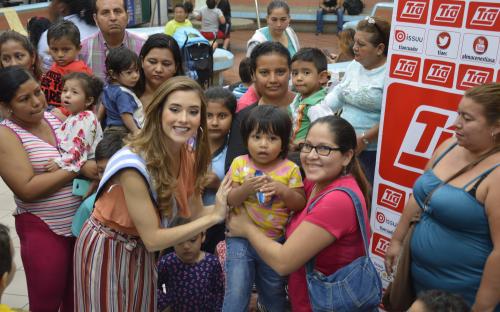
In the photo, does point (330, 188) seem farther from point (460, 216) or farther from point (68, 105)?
point (68, 105)

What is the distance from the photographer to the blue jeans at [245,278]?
272 cm

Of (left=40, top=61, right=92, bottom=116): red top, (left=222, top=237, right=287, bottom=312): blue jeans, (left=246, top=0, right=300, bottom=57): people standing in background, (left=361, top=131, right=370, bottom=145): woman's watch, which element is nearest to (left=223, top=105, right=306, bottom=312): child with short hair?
(left=222, top=237, right=287, bottom=312): blue jeans

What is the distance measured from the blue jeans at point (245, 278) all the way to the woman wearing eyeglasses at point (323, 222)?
23cm

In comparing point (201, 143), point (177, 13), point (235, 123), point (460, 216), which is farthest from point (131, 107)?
point (177, 13)

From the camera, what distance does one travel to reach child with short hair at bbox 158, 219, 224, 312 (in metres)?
3.30

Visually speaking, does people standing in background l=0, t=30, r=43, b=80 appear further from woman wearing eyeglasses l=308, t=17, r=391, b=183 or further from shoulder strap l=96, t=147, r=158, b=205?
woman wearing eyeglasses l=308, t=17, r=391, b=183

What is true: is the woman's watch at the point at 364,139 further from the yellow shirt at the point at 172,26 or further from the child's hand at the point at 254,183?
the yellow shirt at the point at 172,26

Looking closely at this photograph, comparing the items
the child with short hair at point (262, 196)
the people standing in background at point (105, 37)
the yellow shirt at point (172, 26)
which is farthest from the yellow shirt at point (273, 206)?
the yellow shirt at point (172, 26)

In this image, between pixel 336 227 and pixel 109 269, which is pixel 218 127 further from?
pixel 336 227

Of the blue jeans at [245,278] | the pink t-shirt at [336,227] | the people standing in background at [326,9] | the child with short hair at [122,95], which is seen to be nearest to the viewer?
the pink t-shirt at [336,227]

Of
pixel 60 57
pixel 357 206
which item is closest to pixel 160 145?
pixel 357 206

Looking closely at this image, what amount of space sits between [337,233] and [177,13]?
8352 mm

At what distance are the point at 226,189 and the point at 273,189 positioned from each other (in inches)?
8.6

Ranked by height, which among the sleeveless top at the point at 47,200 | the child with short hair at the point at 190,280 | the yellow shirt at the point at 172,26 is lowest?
the child with short hair at the point at 190,280
